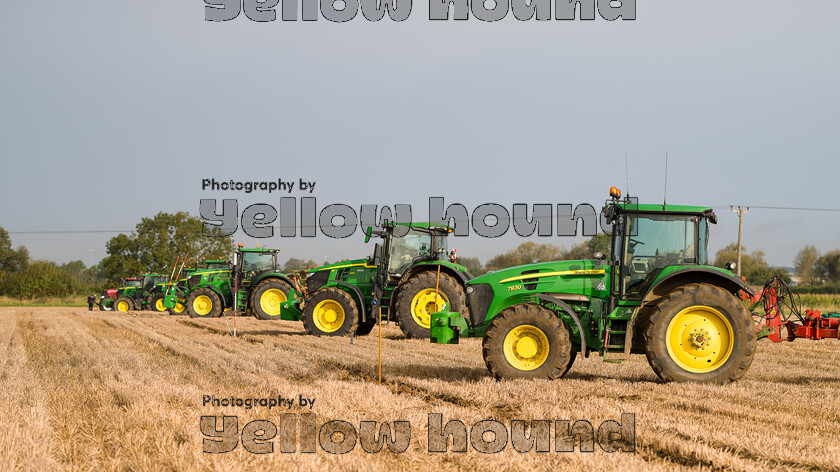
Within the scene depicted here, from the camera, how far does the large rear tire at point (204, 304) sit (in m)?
24.3

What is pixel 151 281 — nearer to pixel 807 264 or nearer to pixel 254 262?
pixel 254 262

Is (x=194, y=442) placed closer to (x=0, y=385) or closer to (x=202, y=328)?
(x=0, y=385)

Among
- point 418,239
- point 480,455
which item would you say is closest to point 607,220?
point 480,455

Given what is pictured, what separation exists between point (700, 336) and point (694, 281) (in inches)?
25.5

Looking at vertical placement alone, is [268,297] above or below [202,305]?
above

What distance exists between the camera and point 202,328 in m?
18.7

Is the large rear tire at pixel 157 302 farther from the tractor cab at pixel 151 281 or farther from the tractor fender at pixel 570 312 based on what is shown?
the tractor fender at pixel 570 312

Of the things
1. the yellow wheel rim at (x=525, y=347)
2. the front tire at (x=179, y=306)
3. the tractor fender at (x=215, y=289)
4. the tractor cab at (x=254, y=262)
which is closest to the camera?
the yellow wheel rim at (x=525, y=347)

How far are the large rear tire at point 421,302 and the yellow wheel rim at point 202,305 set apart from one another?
12.0 meters

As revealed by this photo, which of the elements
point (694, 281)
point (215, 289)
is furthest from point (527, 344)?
point (215, 289)

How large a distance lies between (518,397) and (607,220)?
270 centimetres

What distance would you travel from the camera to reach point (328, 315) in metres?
15.6

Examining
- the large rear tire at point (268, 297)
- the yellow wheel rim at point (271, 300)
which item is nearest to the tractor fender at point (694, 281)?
the large rear tire at point (268, 297)

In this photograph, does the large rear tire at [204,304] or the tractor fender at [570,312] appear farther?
the large rear tire at [204,304]
